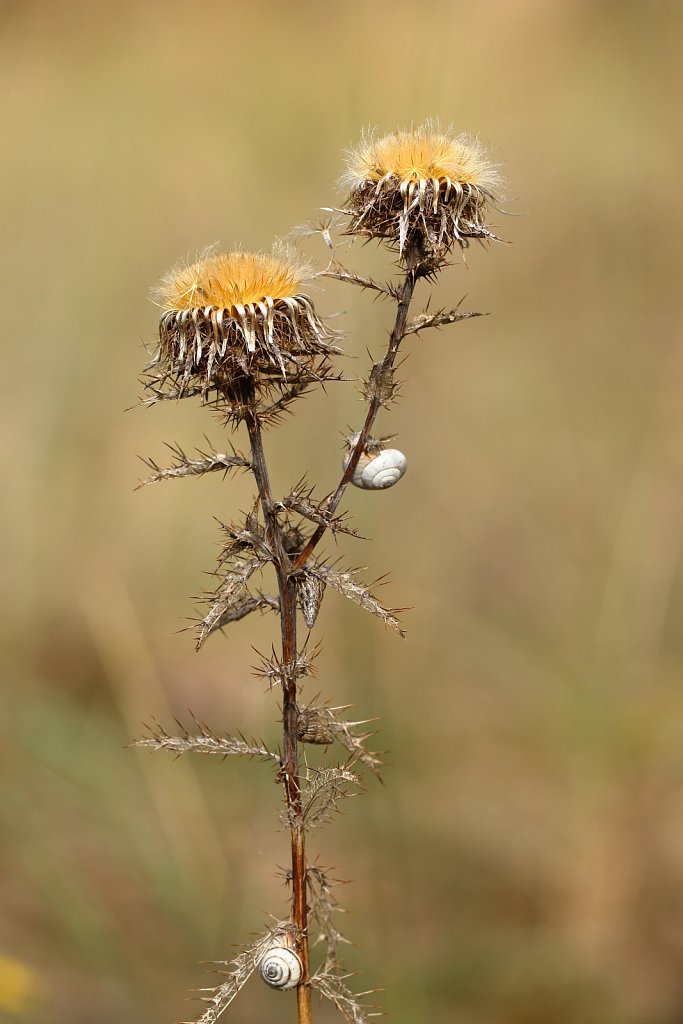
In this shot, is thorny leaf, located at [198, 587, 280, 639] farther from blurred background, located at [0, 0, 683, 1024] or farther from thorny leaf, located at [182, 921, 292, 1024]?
blurred background, located at [0, 0, 683, 1024]

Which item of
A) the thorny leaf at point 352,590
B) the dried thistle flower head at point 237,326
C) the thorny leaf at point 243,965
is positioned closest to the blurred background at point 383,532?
the dried thistle flower head at point 237,326

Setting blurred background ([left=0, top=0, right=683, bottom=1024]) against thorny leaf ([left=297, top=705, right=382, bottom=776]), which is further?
blurred background ([left=0, top=0, right=683, bottom=1024])

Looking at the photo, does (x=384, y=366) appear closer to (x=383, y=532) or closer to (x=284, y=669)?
(x=284, y=669)

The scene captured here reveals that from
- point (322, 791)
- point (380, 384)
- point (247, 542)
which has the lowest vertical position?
point (322, 791)

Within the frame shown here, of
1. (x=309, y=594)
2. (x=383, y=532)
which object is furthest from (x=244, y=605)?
(x=383, y=532)

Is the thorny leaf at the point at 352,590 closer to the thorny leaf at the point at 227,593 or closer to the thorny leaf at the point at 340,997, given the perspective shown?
the thorny leaf at the point at 227,593

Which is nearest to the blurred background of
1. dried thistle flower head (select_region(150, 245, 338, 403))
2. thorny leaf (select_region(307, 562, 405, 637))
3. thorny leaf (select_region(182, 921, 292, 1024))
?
dried thistle flower head (select_region(150, 245, 338, 403))

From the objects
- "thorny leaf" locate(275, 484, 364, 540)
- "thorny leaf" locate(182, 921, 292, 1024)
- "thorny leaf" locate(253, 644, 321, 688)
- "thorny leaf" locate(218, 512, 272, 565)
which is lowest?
"thorny leaf" locate(182, 921, 292, 1024)
